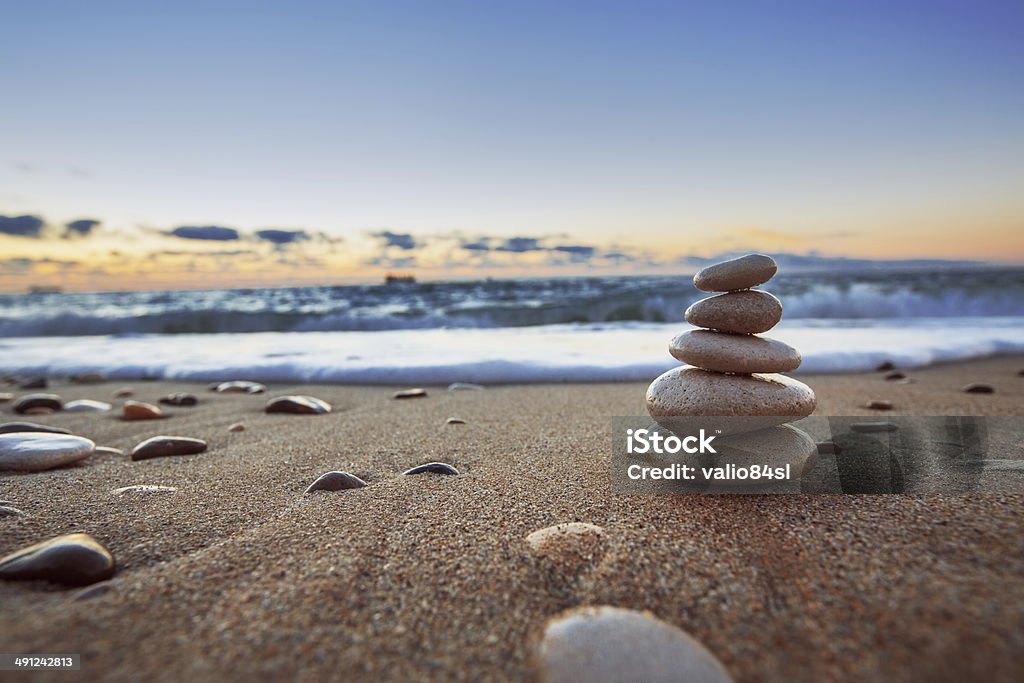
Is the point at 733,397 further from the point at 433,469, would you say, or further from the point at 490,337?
the point at 490,337

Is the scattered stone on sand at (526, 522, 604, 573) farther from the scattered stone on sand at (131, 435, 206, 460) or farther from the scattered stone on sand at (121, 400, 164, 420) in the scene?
the scattered stone on sand at (121, 400, 164, 420)

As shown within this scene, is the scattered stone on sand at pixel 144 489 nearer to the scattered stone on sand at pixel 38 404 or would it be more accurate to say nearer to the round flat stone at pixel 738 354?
the round flat stone at pixel 738 354

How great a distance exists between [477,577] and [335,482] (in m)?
0.95

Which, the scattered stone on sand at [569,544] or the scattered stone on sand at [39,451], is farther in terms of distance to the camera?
the scattered stone on sand at [39,451]

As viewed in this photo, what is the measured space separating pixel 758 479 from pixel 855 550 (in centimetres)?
53

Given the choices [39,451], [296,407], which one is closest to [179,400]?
[296,407]

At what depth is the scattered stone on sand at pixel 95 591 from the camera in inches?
50.3

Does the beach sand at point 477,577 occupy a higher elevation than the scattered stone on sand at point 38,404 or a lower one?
higher

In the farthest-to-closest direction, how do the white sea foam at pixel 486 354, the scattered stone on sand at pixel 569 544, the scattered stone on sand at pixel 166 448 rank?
the white sea foam at pixel 486 354, the scattered stone on sand at pixel 166 448, the scattered stone on sand at pixel 569 544

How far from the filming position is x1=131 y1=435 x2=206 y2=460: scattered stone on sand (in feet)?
8.73

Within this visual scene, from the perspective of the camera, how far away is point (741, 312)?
2.17 m

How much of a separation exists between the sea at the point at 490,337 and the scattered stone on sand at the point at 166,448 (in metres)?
2.97

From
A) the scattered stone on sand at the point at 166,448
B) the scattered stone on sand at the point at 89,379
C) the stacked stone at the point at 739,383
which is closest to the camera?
the stacked stone at the point at 739,383

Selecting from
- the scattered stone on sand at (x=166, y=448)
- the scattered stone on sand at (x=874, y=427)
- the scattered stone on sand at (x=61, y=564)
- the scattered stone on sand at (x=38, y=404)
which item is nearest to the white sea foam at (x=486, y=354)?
the scattered stone on sand at (x=38, y=404)
